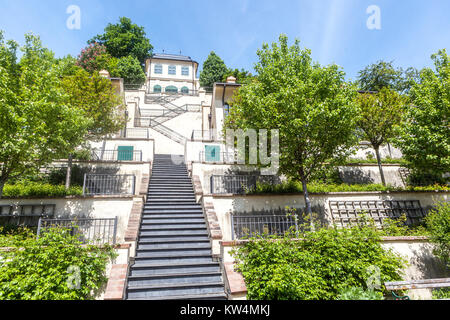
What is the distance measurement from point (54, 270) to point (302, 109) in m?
10.5

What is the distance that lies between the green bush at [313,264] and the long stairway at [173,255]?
117cm

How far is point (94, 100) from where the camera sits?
1421cm

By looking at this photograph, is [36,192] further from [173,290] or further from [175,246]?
[173,290]

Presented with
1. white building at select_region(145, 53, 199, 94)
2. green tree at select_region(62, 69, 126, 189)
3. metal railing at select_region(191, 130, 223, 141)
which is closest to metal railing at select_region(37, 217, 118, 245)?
green tree at select_region(62, 69, 126, 189)

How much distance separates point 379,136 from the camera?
15711 mm

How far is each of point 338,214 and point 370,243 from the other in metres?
4.81

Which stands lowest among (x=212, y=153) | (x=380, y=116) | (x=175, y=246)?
(x=175, y=246)

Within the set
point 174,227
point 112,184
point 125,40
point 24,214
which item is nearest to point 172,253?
point 174,227

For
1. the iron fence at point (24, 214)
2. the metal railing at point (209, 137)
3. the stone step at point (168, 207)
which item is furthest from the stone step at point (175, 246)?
the metal railing at point (209, 137)

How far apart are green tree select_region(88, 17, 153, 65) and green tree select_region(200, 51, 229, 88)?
42.7ft

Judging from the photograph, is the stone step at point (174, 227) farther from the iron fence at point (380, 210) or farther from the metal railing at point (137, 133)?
the metal railing at point (137, 133)

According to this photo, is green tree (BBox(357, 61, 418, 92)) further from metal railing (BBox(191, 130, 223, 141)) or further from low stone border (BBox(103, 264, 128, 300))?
low stone border (BBox(103, 264, 128, 300))

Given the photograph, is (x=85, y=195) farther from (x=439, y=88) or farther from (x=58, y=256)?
(x=439, y=88)
